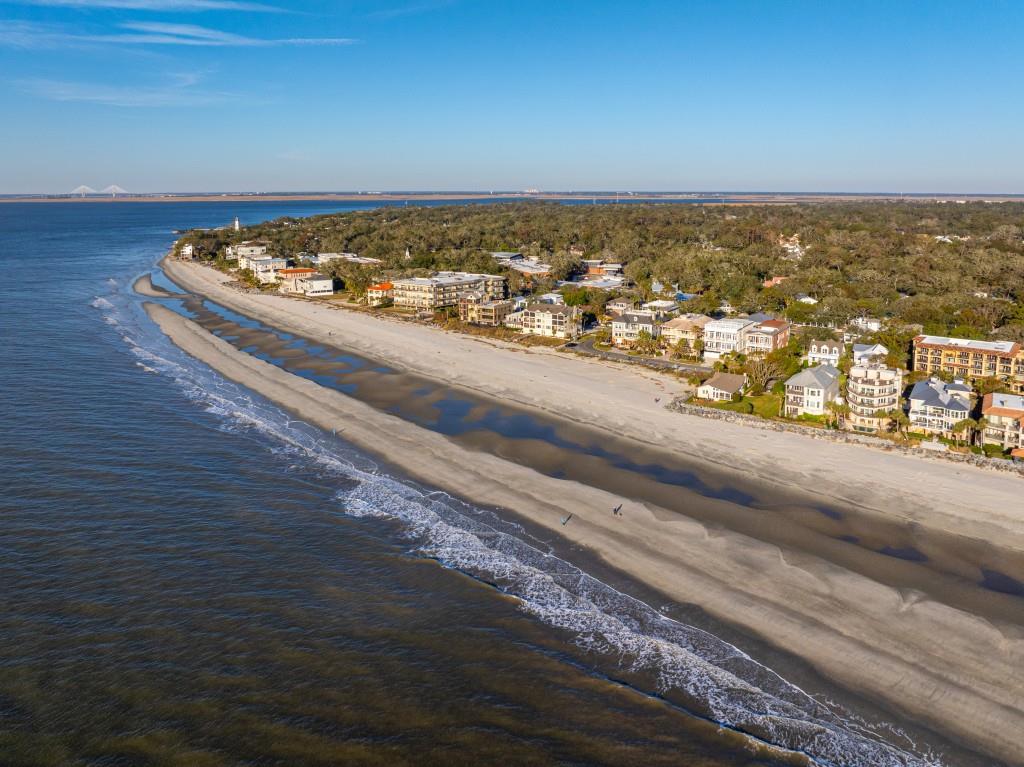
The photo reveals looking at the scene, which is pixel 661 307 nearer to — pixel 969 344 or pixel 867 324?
pixel 867 324

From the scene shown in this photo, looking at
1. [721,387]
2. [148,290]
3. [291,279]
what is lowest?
[721,387]

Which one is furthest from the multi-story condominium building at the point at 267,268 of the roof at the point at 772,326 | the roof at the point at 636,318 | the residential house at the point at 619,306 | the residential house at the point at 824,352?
the residential house at the point at 824,352

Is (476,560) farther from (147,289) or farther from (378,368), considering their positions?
(147,289)

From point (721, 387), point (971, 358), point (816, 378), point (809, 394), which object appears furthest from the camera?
point (971, 358)

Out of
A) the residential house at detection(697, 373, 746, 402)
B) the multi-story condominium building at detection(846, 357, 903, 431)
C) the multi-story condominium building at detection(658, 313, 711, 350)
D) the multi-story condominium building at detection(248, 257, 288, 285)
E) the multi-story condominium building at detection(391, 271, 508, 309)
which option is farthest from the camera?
the multi-story condominium building at detection(248, 257, 288, 285)

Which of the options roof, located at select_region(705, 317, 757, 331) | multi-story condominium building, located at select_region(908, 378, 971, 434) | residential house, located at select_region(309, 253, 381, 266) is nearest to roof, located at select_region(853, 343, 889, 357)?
multi-story condominium building, located at select_region(908, 378, 971, 434)

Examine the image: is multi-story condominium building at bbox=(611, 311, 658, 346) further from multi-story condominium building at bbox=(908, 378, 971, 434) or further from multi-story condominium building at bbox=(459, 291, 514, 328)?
multi-story condominium building at bbox=(908, 378, 971, 434)

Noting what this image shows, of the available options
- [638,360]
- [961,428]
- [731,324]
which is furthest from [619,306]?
[961,428]
